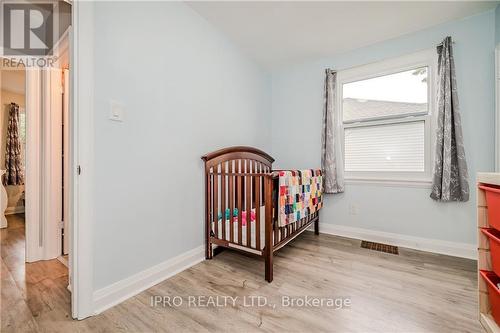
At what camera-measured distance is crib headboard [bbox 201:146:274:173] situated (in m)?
1.88

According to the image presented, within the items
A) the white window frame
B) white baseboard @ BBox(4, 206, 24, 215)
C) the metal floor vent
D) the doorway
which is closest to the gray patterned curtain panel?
white baseboard @ BBox(4, 206, 24, 215)

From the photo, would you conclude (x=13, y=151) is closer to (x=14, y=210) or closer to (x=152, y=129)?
(x=14, y=210)

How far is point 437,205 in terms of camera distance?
2.04 metres

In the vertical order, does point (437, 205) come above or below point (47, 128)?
below

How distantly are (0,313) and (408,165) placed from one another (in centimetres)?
330

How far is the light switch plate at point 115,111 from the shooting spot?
127 cm

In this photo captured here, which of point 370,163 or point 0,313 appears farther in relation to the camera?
point 370,163

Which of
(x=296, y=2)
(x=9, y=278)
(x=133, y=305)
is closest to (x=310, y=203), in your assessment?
(x=133, y=305)

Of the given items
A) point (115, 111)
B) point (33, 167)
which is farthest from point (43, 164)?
point (115, 111)

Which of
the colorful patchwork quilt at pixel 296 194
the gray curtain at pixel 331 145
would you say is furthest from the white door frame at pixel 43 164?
the gray curtain at pixel 331 145

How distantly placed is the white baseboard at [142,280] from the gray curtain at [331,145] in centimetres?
160

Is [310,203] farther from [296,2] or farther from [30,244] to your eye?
[30,244]

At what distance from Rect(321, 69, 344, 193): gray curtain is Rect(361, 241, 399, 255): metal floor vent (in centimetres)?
62

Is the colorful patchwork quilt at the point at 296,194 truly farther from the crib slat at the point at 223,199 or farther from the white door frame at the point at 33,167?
the white door frame at the point at 33,167
